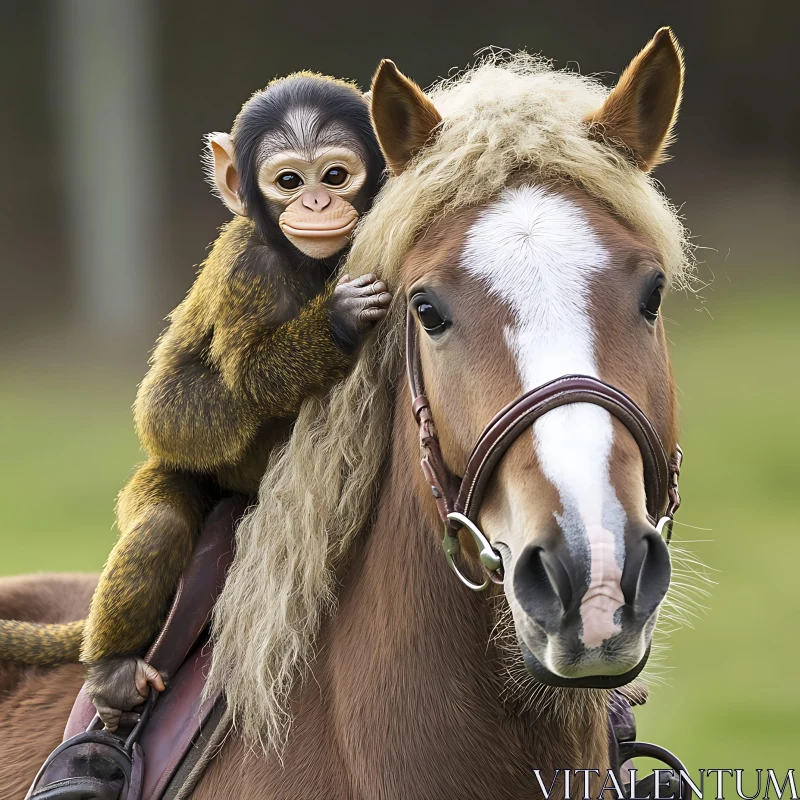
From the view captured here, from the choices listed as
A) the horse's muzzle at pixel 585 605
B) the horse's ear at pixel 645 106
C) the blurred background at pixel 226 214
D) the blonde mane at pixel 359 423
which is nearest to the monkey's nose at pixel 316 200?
the blonde mane at pixel 359 423

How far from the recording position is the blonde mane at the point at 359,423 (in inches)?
55.6

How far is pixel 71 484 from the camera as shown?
953cm

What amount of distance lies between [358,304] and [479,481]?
0.42m

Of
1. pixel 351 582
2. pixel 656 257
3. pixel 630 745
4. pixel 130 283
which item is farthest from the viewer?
pixel 130 283

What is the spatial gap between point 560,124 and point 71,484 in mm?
8952

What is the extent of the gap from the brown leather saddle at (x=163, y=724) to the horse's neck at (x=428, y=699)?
30cm

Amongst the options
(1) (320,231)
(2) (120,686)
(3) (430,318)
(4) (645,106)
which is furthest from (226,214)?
(3) (430,318)

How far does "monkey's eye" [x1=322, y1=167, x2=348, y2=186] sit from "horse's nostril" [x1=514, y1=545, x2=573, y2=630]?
882mm

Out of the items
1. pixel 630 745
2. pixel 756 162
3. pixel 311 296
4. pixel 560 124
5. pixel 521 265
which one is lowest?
pixel 630 745

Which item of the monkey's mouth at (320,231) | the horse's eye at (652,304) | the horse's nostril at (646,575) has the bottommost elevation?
the horse's nostril at (646,575)

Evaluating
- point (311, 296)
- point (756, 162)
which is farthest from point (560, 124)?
point (756, 162)

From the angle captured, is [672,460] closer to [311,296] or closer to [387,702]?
[387,702]

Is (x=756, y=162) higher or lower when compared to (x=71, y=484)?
higher

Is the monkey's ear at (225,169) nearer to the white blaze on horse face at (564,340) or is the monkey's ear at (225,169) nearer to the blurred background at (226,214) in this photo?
the white blaze on horse face at (564,340)
